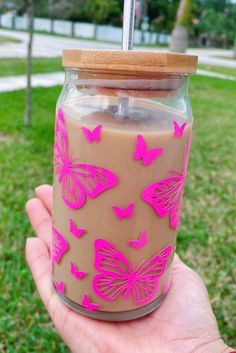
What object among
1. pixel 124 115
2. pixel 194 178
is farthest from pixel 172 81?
pixel 194 178

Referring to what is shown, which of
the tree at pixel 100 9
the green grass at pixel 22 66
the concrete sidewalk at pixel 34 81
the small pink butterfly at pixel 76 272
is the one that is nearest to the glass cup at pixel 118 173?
the small pink butterfly at pixel 76 272

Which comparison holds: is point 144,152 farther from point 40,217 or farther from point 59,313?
point 40,217

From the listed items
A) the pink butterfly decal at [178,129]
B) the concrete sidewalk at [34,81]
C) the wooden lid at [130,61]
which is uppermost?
the wooden lid at [130,61]

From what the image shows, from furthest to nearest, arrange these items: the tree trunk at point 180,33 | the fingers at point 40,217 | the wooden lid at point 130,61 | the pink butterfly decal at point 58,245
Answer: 1. the tree trunk at point 180,33
2. the fingers at point 40,217
3. the pink butterfly decal at point 58,245
4. the wooden lid at point 130,61

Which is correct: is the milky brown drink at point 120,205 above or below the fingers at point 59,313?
above

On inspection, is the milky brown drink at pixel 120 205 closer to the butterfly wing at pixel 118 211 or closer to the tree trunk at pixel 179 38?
the butterfly wing at pixel 118 211

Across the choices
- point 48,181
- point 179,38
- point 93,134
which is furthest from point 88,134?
point 179,38

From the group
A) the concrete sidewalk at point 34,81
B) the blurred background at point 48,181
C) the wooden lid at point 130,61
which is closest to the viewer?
the wooden lid at point 130,61

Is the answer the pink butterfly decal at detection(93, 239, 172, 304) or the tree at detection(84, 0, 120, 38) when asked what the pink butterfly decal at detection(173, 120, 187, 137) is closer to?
the pink butterfly decal at detection(93, 239, 172, 304)

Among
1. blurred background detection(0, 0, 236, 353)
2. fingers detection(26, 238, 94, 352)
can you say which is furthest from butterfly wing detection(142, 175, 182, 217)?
blurred background detection(0, 0, 236, 353)
